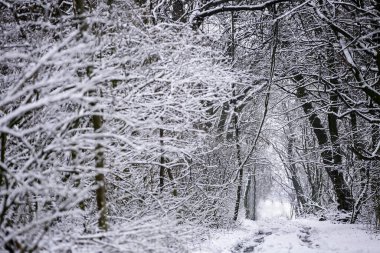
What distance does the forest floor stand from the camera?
7309mm

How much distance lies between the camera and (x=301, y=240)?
8516mm

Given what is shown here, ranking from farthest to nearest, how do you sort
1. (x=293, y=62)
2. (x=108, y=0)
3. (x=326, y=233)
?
(x=293, y=62) < (x=326, y=233) < (x=108, y=0)

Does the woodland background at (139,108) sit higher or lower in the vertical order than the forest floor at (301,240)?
higher

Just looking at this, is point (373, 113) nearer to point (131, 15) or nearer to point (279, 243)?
point (279, 243)

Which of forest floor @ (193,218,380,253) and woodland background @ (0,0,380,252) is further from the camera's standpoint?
forest floor @ (193,218,380,253)

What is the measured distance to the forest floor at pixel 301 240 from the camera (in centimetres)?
731

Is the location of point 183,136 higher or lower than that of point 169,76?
lower

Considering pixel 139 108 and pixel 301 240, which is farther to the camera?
pixel 301 240

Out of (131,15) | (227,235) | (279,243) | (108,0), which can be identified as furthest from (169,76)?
(227,235)

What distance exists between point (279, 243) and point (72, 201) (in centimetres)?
666

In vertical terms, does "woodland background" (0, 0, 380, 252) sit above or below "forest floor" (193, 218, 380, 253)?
above

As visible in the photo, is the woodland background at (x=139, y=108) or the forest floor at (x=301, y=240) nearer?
the woodland background at (x=139, y=108)

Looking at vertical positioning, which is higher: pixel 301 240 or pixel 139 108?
pixel 139 108

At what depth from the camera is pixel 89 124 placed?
17.4 ft
